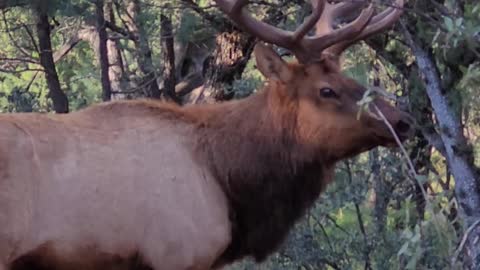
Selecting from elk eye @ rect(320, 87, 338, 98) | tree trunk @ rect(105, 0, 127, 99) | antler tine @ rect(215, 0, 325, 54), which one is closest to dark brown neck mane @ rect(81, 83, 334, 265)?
elk eye @ rect(320, 87, 338, 98)

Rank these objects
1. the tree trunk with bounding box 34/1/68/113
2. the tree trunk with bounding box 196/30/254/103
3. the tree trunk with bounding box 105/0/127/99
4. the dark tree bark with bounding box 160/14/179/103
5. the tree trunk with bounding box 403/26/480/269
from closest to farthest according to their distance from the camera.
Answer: the tree trunk with bounding box 403/26/480/269, the tree trunk with bounding box 196/30/254/103, the tree trunk with bounding box 34/1/68/113, the dark tree bark with bounding box 160/14/179/103, the tree trunk with bounding box 105/0/127/99

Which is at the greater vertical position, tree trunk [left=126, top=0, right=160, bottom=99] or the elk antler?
the elk antler

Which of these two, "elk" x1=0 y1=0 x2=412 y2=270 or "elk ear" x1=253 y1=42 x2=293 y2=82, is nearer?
"elk" x1=0 y1=0 x2=412 y2=270

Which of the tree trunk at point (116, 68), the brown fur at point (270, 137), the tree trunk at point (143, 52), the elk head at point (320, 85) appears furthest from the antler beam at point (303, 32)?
the tree trunk at point (116, 68)

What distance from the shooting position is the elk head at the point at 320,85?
25.1ft

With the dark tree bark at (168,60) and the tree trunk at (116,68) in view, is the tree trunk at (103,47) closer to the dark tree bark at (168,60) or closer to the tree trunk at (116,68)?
the dark tree bark at (168,60)

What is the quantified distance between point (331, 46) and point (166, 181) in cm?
163

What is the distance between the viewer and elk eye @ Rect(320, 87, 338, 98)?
7.74 metres

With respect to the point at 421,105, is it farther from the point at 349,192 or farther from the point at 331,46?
the point at 331,46

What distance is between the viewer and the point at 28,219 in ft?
22.2

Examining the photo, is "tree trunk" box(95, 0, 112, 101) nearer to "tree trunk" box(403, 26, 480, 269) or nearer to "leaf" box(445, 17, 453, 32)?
"tree trunk" box(403, 26, 480, 269)

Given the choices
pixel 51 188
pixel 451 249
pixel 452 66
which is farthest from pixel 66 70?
pixel 451 249

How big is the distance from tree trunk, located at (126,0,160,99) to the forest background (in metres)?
0.02

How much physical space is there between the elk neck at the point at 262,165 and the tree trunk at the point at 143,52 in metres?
3.82
